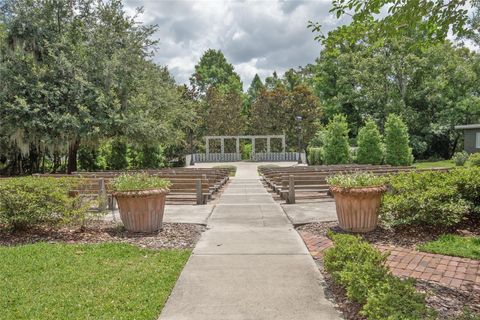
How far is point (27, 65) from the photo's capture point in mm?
15648

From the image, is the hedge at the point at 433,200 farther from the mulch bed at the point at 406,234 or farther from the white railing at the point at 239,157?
the white railing at the point at 239,157

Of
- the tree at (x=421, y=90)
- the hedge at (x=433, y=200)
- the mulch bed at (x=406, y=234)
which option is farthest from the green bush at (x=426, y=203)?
the tree at (x=421, y=90)

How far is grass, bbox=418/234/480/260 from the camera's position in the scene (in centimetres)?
472

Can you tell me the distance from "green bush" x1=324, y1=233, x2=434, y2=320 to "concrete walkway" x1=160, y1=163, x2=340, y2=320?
0.26 metres

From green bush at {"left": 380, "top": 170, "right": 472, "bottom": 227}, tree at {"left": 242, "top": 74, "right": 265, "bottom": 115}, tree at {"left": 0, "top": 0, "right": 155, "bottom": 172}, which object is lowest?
green bush at {"left": 380, "top": 170, "right": 472, "bottom": 227}

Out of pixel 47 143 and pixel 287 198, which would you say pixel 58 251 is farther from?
pixel 47 143

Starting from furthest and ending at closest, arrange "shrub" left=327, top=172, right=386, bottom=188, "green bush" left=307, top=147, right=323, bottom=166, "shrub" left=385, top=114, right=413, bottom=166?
"green bush" left=307, top=147, right=323, bottom=166
"shrub" left=385, top=114, right=413, bottom=166
"shrub" left=327, top=172, right=386, bottom=188

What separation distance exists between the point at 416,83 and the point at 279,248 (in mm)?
33701

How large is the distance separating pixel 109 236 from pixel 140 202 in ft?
2.48

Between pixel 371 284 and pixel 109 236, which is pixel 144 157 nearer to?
pixel 109 236

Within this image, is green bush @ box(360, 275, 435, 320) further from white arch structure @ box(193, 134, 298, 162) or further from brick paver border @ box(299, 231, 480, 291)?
white arch structure @ box(193, 134, 298, 162)

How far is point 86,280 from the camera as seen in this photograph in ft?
12.9

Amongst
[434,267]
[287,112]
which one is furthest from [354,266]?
[287,112]

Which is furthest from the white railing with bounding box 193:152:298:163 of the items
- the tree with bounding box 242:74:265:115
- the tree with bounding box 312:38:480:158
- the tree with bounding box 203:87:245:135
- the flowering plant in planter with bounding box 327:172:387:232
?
the flowering plant in planter with bounding box 327:172:387:232
